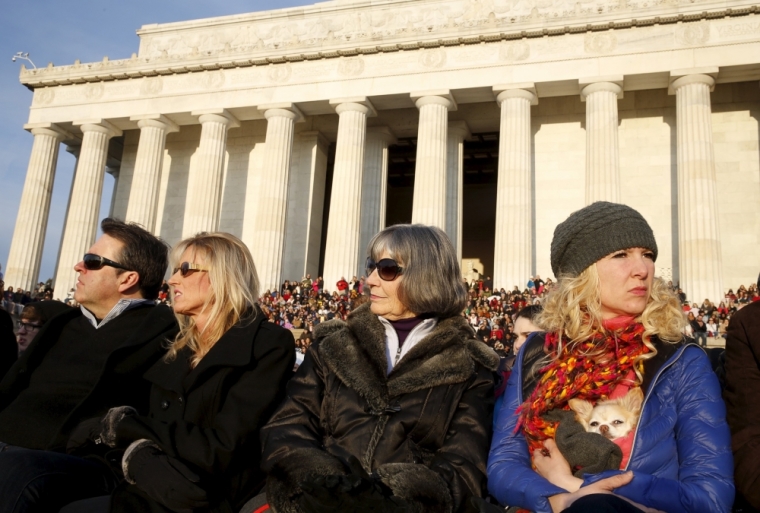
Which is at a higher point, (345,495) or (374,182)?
(374,182)

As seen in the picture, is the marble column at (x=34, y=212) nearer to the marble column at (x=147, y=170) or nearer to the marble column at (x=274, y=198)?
the marble column at (x=147, y=170)

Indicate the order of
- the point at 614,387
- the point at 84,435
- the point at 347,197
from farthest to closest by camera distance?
the point at 347,197 < the point at 84,435 < the point at 614,387

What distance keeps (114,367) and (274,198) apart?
86.0 ft

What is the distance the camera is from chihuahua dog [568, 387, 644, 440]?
3.57m

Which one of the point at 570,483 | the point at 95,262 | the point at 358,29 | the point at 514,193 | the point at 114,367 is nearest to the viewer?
the point at 570,483

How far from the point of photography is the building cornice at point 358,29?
26953 millimetres

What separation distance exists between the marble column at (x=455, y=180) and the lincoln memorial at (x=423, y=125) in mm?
112

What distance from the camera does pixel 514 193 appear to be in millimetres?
27609

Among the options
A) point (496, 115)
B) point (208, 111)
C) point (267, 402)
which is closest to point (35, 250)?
point (208, 111)

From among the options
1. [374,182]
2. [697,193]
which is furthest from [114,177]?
[697,193]

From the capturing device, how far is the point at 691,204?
84.2 feet

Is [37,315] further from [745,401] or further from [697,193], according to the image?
[697,193]

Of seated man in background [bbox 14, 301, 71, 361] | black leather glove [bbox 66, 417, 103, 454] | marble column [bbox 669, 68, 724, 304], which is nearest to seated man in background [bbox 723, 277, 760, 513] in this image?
black leather glove [bbox 66, 417, 103, 454]

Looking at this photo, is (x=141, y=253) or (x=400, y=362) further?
(x=141, y=253)
